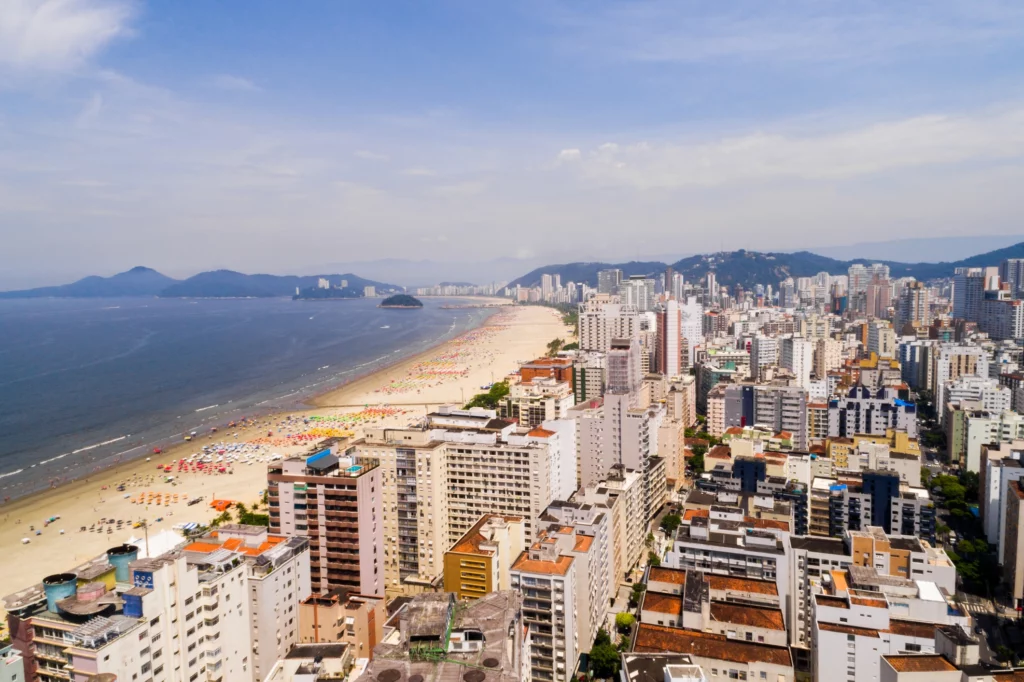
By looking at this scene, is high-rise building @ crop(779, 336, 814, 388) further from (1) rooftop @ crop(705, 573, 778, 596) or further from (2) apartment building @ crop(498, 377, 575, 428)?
(1) rooftop @ crop(705, 573, 778, 596)

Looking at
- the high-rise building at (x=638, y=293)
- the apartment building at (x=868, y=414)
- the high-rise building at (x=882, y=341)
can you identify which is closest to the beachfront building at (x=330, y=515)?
the apartment building at (x=868, y=414)

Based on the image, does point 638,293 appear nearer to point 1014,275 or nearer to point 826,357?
point 826,357

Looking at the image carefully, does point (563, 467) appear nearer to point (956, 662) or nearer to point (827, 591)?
point (827, 591)

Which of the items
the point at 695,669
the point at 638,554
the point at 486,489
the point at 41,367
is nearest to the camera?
the point at 695,669

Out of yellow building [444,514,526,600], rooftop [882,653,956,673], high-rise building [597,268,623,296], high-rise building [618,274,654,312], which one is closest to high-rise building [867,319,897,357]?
high-rise building [618,274,654,312]

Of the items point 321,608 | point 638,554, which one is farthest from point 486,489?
point 321,608
